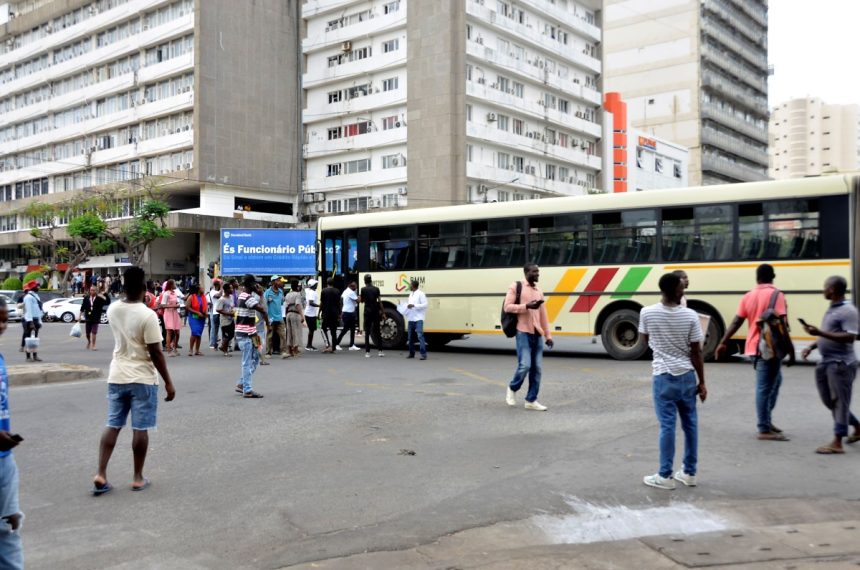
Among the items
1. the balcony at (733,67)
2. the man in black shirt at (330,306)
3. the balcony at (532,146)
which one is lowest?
the man in black shirt at (330,306)

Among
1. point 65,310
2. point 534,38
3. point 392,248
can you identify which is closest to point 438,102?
point 534,38

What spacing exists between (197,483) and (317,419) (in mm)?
2795

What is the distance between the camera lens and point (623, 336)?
1506cm

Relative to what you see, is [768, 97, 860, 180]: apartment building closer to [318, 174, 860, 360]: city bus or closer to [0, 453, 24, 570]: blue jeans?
[318, 174, 860, 360]: city bus

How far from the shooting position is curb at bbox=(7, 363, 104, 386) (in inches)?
496

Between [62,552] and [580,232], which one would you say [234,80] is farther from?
[62,552]

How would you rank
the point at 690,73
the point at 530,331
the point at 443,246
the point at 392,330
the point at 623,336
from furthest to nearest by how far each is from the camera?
the point at 690,73 → the point at 392,330 → the point at 443,246 → the point at 623,336 → the point at 530,331

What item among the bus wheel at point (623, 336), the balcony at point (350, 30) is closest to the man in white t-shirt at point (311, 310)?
the bus wheel at point (623, 336)

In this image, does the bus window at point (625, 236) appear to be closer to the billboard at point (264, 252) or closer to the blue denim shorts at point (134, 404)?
the blue denim shorts at point (134, 404)

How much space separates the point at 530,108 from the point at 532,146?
9.15 feet

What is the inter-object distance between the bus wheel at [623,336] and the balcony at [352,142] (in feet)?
124

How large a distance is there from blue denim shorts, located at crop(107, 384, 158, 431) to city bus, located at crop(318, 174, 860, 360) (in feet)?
34.6

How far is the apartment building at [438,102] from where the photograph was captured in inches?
1946

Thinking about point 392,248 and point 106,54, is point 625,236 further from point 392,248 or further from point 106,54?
point 106,54
